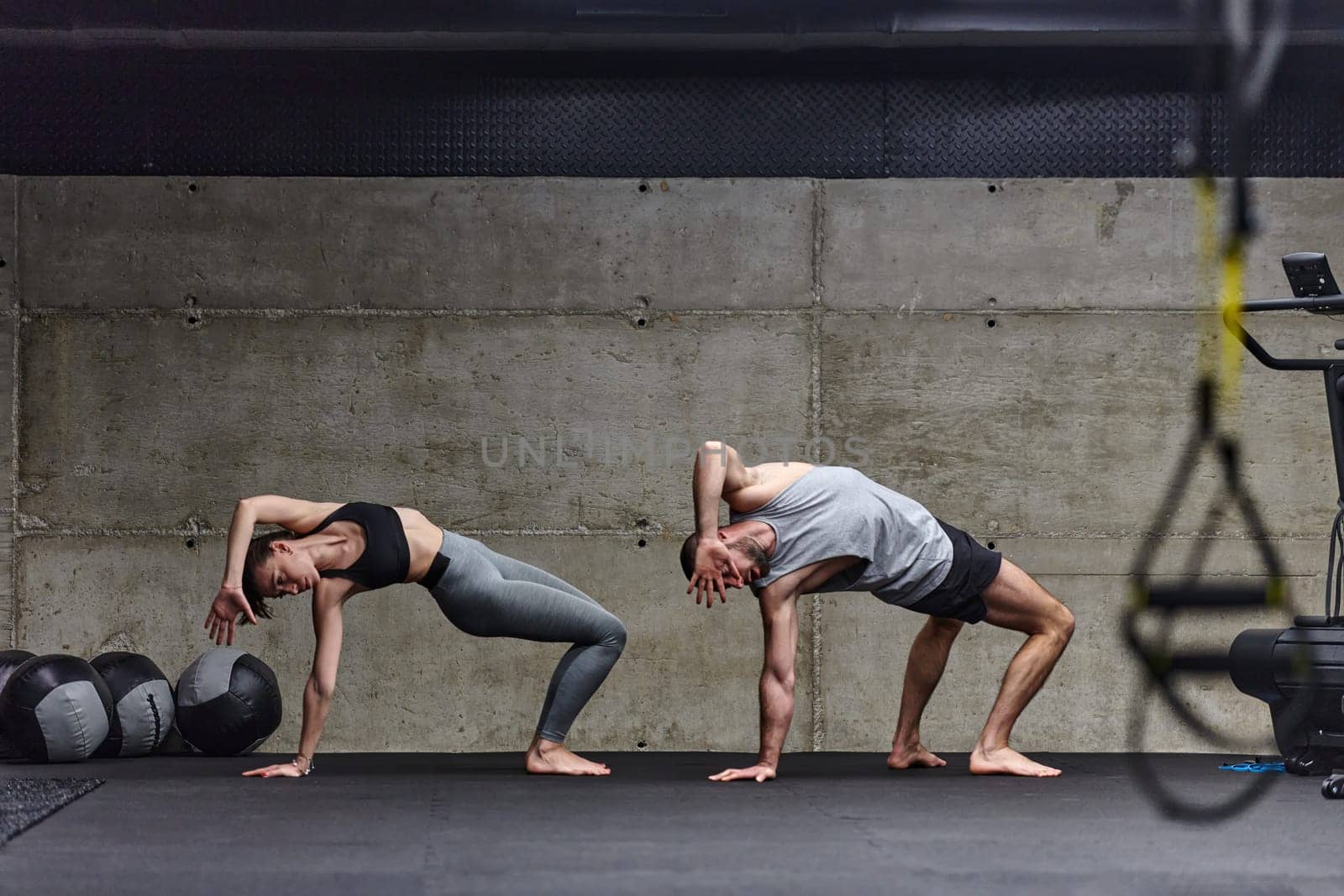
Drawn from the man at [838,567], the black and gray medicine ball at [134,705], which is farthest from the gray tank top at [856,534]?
the black and gray medicine ball at [134,705]

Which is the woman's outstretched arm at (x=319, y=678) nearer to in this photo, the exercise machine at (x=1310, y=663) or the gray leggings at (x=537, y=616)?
the gray leggings at (x=537, y=616)

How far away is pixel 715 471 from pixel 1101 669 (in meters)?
2.28

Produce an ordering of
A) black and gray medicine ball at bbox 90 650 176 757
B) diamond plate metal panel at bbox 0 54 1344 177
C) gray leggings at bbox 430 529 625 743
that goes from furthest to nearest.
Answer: diamond plate metal panel at bbox 0 54 1344 177
black and gray medicine ball at bbox 90 650 176 757
gray leggings at bbox 430 529 625 743

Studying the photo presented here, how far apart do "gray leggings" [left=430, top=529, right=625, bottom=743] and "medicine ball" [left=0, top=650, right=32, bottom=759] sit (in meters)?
1.53

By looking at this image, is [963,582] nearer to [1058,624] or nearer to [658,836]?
[1058,624]

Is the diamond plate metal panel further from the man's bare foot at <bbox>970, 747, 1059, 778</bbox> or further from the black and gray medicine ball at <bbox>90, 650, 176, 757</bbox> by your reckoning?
the man's bare foot at <bbox>970, 747, 1059, 778</bbox>

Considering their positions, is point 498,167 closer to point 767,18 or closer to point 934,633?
point 767,18

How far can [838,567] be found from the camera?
4336 millimetres

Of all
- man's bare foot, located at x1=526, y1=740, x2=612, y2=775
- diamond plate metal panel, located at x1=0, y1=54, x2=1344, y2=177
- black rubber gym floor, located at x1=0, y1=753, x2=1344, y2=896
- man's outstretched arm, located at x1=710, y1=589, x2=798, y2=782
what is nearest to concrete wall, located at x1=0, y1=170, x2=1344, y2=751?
diamond plate metal panel, located at x1=0, y1=54, x2=1344, y2=177

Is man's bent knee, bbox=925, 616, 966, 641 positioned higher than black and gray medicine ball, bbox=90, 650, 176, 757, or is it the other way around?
man's bent knee, bbox=925, 616, 966, 641

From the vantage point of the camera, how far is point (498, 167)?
579cm

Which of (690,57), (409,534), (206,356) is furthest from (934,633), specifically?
(206,356)

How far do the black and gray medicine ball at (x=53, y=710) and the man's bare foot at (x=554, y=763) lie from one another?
4.71 ft

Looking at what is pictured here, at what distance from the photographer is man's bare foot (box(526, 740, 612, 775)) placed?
14.7 ft
